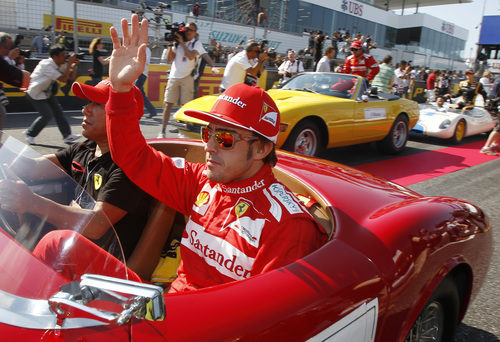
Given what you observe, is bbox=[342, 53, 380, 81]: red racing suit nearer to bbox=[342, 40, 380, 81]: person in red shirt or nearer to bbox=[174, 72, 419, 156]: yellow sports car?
bbox=[342, 40, 380, 81]: person in red shirt

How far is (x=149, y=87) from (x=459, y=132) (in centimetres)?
727

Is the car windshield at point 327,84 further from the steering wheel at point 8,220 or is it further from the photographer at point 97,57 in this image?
the steering wheel at point 8,220

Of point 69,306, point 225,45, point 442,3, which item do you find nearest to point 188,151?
point 69,306

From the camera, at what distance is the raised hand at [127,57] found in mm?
1825

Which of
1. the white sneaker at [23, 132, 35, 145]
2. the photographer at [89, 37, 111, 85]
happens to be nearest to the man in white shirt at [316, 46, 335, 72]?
the photographer at [89, 37, 111, 85]

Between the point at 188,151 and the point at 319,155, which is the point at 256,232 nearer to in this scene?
the point at 188,151

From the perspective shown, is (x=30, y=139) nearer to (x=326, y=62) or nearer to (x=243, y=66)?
(x=243, y=66)

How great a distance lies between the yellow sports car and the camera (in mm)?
5883

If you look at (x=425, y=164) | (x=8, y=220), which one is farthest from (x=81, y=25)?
(x=8, y=220)

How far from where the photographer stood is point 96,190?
233 centimetres

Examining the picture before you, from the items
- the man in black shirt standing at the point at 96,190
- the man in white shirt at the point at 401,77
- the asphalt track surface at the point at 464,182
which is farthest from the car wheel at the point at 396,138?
the man in white shirt at the point at 401,77

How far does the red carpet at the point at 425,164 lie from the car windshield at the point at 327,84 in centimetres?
115

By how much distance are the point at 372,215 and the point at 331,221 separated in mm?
193

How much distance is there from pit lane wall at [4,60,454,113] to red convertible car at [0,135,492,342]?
649 cm
